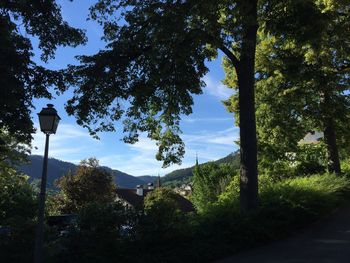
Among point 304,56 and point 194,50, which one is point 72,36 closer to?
point 194,50

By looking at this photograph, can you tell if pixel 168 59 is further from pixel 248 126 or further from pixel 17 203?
pixel 17 203

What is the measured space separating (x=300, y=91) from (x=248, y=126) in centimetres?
1018

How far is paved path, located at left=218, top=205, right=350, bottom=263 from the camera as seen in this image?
10422 millimetres

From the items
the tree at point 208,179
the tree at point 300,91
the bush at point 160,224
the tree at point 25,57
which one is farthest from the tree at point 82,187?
the bush at point 160,224

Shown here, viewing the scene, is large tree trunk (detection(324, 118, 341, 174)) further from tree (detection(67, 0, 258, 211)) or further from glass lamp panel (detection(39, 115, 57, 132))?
glass lamp panel (detection(39, 115, 57, 132))

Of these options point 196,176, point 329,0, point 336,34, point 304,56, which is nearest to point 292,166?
point 304,56

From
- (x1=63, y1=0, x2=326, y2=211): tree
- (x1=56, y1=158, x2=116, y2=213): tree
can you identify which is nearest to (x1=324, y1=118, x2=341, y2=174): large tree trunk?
(x1=63, y1=0, x2=326, y2=211): tree

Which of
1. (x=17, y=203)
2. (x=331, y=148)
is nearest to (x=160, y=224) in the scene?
(x=17, y=203)

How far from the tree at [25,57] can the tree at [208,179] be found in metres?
27.2

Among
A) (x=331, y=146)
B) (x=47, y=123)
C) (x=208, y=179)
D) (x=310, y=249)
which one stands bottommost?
(x=310, y=249)

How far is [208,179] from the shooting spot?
4944 centimetres

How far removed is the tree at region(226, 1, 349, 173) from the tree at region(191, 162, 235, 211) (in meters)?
16.8

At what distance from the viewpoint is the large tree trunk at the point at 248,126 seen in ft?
45.1

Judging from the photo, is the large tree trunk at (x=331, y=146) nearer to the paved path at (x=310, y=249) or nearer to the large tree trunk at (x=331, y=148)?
the large tree trunk at (x=331, y=148)
